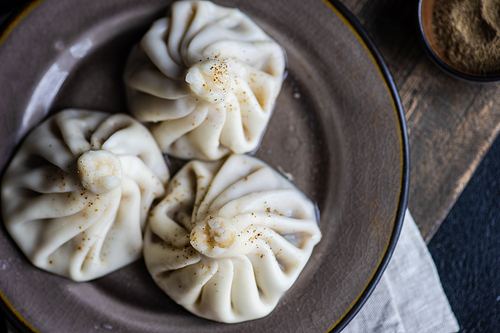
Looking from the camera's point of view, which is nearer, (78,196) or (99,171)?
(99,171)

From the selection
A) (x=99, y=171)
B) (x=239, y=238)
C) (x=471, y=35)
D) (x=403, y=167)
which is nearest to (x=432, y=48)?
(x=471, y=35)

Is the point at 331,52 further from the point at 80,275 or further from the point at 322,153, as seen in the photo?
the point at 80,275

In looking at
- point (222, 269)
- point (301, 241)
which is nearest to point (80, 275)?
point (222, 269)

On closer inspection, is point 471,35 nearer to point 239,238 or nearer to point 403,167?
point 403,167

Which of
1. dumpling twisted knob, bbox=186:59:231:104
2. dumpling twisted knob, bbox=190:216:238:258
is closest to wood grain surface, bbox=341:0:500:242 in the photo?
dumpling twisted knob, bbox=186:59:231:104

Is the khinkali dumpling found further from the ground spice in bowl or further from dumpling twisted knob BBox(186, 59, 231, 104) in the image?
the ground spice in bowl

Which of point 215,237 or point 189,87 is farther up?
point 189,87
